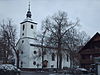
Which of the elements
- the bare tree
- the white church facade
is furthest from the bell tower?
the bare tree

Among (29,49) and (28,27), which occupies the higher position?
(28,27)

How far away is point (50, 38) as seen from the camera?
4431 cm

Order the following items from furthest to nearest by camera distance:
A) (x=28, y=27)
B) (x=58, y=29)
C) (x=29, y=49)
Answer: (x=28, y=27)
(x=29, y=49)
(x=58, y=29)

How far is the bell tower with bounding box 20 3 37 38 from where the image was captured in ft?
226

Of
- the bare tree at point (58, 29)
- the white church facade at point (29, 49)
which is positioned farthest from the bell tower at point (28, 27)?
the bare tree at point (58, 29)

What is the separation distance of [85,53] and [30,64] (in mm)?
20491

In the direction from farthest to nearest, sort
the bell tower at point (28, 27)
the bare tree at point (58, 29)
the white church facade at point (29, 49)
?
the bell tower at point (28, 27) < the white church facade at point (29, 49) < the bare tree at point (58, 29)

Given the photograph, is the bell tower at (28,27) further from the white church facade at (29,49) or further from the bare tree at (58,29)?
the bare tree at (58,29)

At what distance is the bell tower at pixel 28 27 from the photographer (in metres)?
68.9

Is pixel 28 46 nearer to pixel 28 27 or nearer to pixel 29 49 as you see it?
pixel 29 49

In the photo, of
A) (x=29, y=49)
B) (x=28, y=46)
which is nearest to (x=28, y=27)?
(x=28, y=46)

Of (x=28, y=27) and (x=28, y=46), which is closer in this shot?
(x=28, y=46)

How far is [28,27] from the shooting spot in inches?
2724

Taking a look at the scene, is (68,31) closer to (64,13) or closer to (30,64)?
(64,13)
